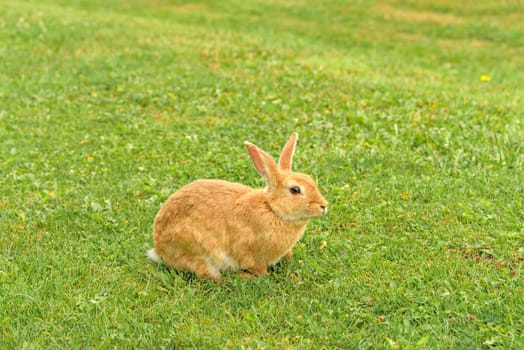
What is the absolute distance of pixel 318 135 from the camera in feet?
28.7

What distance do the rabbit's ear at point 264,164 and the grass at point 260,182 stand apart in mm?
871

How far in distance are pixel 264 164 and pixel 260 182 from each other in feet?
6.90

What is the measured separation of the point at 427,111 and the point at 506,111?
1318 millimetres

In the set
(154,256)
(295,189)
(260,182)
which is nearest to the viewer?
(295,189)

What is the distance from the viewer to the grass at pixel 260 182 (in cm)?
475

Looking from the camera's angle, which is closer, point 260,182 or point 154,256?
point 154,256

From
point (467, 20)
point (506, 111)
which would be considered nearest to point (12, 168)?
point (506, 111)

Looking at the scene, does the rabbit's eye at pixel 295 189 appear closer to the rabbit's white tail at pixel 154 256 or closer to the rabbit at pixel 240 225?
the rabbit at pixel 240 225

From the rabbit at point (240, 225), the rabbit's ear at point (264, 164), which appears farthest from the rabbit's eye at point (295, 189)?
the rabbit's ear at point (264, 164)

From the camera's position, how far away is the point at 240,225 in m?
5.27

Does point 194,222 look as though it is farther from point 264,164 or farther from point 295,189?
point 295,189

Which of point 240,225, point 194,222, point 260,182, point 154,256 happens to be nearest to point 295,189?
point 240,225

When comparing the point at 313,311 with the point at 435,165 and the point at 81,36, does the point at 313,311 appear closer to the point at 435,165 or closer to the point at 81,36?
the point at 435,165

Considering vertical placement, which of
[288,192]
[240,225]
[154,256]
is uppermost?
[288,192]
